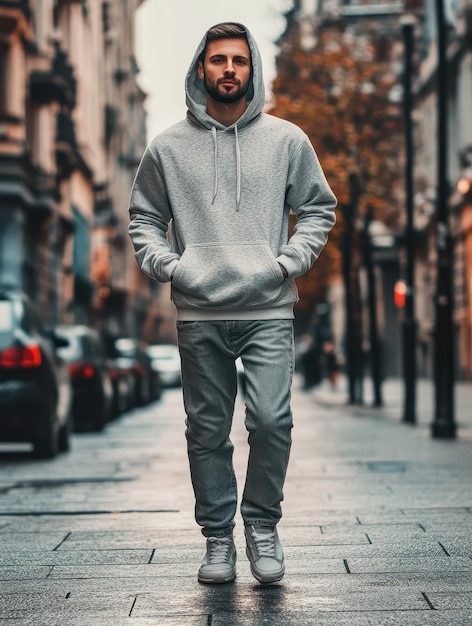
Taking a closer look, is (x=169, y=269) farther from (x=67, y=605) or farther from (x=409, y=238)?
(x=409, y=238)

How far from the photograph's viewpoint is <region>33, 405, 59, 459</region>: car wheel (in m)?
12.4

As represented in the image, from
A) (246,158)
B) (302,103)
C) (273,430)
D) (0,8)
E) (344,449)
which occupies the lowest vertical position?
(344,449)

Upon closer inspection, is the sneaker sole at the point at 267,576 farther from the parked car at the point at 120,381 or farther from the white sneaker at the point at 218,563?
the parked car at the point at 120,381

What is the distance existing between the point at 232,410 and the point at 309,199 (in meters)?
0.86

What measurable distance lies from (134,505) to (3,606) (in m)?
3.43

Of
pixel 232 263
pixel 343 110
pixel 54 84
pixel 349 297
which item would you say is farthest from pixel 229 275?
pixel 54 84

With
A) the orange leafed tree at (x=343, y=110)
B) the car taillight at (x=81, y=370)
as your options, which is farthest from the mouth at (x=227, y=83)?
the orange leafed tree at (x=343, y=110)

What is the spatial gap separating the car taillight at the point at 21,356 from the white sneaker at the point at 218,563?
22.7ft

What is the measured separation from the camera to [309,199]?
5449 millimetres

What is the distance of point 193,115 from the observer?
5438 mm

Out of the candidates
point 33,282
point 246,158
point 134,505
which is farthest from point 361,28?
point 246,158

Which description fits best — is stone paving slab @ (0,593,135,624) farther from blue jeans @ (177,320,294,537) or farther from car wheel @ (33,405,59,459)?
car wheel @ (33,405,59,459)

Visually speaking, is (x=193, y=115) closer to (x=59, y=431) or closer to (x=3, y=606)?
(x=3, y=606)

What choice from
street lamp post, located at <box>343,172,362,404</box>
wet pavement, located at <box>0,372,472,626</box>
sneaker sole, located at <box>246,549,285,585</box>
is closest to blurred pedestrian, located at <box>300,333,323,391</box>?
street lamp post, located at <box>343,172,362,404</box>
